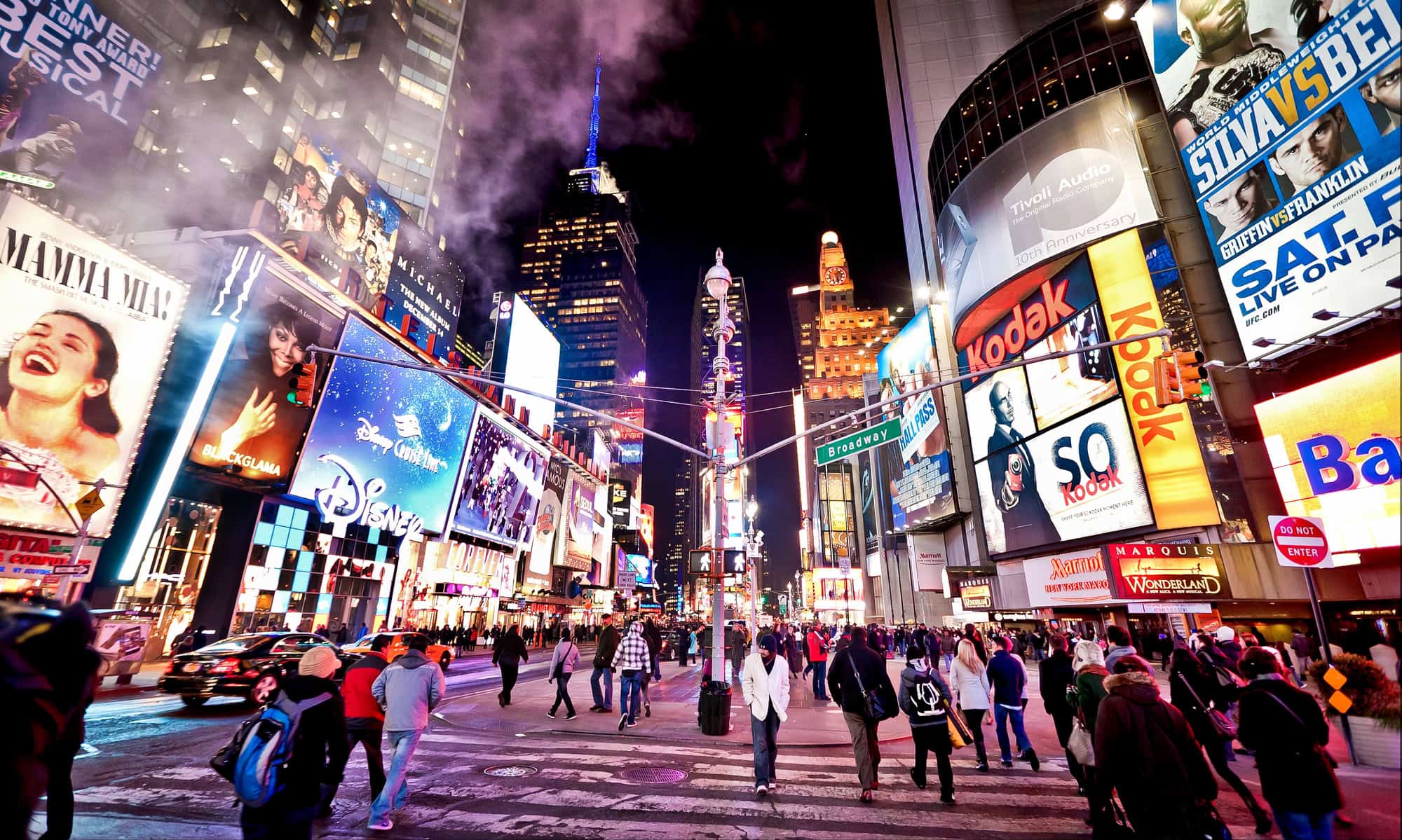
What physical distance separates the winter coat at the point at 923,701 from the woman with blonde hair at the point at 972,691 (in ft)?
6.58

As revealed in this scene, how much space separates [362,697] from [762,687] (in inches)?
188

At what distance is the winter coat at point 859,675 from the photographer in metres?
7.29

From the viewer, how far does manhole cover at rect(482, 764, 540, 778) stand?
7.95 m

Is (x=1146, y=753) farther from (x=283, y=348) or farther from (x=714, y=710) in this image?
(x=283, y=348)

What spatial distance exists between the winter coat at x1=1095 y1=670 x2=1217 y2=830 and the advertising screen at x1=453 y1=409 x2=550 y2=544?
42.1m

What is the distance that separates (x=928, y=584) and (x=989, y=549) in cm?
1200

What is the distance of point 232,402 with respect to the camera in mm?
23969

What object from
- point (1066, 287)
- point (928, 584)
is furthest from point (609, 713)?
point (928, 584)

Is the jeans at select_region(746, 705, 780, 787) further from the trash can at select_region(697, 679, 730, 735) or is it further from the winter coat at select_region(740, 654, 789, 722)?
the trash can at select_region(697, 679, 730, 735)

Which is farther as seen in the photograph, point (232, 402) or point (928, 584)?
point (928, 584)

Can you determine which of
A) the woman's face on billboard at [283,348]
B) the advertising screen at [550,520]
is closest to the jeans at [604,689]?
the woman's face on billboard at [283,348]

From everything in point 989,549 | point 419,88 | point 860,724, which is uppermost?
point 419,88

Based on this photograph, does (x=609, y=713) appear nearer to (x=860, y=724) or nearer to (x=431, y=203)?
(x=860, y=724)

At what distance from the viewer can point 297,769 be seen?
3.91 m
